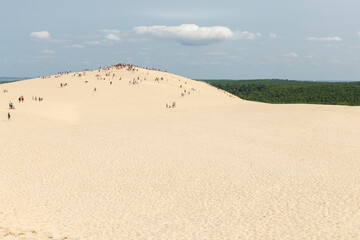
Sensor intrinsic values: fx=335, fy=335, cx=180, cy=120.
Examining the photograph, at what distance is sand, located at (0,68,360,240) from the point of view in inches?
505

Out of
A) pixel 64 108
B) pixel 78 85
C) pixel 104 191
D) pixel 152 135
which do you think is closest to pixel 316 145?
pixel 152 135

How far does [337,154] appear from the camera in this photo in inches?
944

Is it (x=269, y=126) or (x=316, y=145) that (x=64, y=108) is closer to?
(x=269, y=126)

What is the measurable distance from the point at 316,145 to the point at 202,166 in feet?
36.6

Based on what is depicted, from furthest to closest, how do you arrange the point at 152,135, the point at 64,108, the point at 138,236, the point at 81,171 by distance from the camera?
the point at 64,108
the point at 152,135
the point at 81,171
the point at 138,236

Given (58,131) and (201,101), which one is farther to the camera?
(201,101)

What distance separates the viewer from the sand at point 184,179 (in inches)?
505

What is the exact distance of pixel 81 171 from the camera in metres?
20.3

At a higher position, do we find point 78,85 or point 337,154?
point 78,85

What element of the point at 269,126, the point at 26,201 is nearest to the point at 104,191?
the point at 26,201

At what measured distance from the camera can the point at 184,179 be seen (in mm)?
18750

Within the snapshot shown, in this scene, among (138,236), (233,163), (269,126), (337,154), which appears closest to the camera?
(138,236)

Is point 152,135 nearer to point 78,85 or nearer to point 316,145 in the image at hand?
point 316,145

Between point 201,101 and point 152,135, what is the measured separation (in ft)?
115
